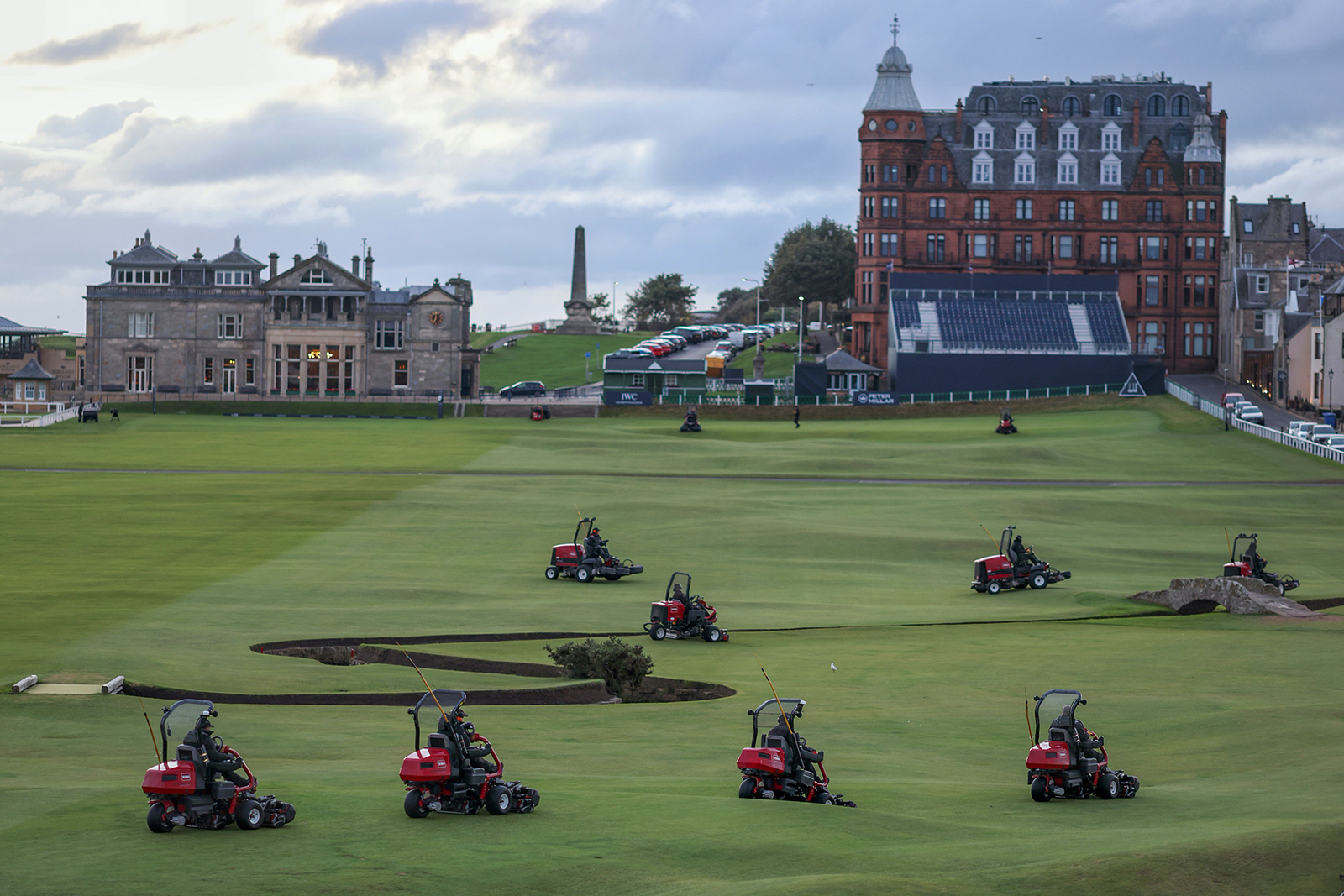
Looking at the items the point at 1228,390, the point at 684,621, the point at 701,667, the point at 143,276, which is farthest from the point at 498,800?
the point at 143,276

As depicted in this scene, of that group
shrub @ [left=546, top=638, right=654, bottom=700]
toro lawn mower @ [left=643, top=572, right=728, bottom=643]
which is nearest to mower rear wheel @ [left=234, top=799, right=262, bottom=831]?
shrub @ [left=546, top=638, right=654, bottom=700]

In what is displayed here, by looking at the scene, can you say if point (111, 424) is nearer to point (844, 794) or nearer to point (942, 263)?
point (942, 263)

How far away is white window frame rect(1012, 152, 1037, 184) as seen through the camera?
530 ft

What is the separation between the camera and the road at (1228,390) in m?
118

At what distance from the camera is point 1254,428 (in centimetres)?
10781

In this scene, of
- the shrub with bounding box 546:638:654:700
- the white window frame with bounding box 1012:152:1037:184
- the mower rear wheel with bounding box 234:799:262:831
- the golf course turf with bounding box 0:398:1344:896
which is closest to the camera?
the golf course turf with bounding box 0:398:1344:896

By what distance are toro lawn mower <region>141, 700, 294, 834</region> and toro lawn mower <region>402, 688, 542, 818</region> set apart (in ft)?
5.78

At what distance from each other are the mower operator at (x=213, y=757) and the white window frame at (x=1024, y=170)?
495 ft

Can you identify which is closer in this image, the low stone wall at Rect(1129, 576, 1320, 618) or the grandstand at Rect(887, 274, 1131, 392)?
the low stone wall at Rect(1129, 576, 1320, 618)

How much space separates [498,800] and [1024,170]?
492 feet

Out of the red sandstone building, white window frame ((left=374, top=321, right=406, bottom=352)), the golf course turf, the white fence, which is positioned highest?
the red sandstone building

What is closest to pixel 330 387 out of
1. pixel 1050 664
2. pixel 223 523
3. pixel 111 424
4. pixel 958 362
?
pixel 111 424

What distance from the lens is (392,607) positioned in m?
46.6

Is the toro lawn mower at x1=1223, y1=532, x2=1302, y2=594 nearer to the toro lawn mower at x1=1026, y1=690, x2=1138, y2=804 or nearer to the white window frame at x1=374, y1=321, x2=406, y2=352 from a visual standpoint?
the toro lawn mower at x1=1026, y1=690, x2=1138, y2=804
